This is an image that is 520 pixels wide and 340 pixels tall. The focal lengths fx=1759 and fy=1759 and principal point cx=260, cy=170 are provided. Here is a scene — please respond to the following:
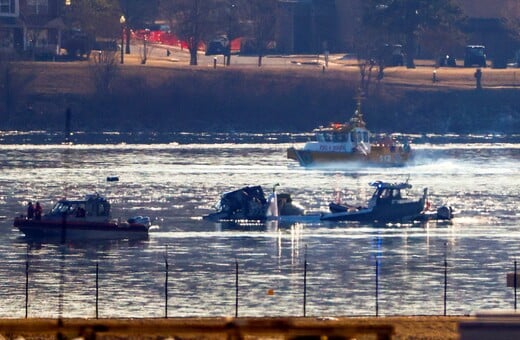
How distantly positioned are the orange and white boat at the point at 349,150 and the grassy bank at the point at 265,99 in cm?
3012

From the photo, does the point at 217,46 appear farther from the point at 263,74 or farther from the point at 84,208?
the point at 84,208

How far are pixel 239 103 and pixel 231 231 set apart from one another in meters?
72.5

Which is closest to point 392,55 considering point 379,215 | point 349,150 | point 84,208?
point 349,150

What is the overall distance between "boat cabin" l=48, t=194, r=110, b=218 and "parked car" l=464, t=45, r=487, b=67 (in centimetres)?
8819

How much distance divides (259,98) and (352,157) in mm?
34666

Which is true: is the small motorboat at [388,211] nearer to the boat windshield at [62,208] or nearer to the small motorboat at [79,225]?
the small motorboat at [79,225]

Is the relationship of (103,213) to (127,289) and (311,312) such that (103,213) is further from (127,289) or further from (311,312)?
(311,312)

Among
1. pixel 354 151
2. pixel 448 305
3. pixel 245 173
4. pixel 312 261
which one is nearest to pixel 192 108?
pixel 354 151

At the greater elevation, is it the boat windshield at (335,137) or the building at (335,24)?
the building at (335,24)

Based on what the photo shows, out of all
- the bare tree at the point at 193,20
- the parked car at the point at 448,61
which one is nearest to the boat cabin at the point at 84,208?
the bare tree at the point at 193,20

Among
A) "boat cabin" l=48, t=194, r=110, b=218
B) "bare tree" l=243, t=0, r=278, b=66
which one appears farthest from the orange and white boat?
"bare tree" l=243, t=0, r=278, b=66

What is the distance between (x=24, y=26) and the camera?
134 m

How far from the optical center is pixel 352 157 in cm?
9944

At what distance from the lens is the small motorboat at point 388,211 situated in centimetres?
6562
